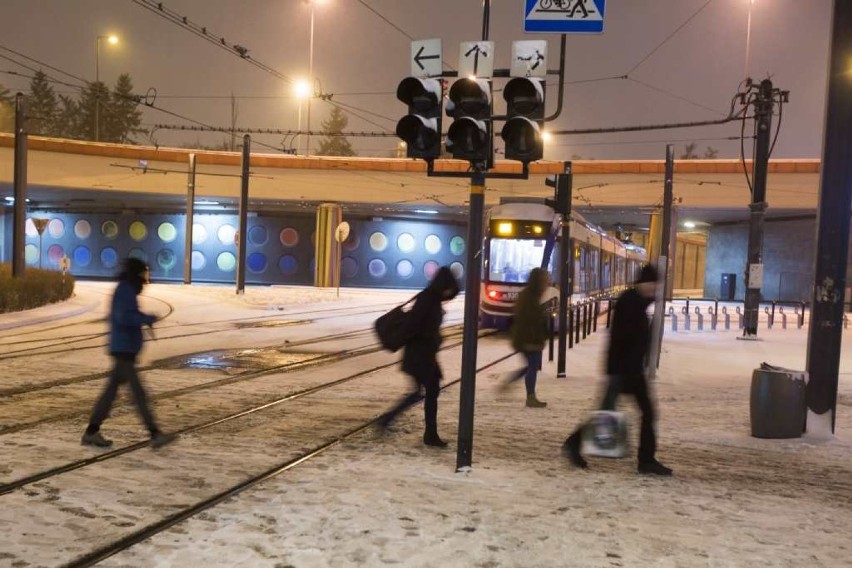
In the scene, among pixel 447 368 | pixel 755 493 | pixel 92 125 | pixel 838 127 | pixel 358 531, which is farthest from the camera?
pixel 92 125

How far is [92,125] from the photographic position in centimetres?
8988

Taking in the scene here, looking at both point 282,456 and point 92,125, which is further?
point 92,125

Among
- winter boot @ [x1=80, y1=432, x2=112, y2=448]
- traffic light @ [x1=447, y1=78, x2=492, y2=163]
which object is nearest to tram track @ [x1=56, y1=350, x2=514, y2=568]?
winter boot @ [x1=80, y1=432, x2=112, y2=448]

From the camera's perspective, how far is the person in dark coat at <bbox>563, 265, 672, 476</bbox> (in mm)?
6371

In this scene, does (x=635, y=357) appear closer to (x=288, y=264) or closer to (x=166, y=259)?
(x=288, y=264)

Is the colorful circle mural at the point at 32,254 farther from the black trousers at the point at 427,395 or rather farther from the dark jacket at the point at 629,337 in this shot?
the dark jacket at the point at 629,337

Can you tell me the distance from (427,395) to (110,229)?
4712cm

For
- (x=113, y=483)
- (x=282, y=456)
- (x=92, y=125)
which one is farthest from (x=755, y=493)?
(x=92, y=125)

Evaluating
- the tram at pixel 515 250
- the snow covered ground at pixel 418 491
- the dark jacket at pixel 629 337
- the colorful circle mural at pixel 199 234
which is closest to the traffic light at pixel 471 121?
the dark jacket at pixel 629 337

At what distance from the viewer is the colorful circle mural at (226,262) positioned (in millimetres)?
47941

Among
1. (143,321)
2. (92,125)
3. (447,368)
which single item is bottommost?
(447,368)

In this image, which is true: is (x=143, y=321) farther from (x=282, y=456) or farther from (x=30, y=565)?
(x=30, y=565)

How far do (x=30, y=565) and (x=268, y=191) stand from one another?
128ft

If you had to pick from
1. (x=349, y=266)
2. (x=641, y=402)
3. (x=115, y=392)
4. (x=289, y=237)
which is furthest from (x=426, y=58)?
(x=289, y=237)
